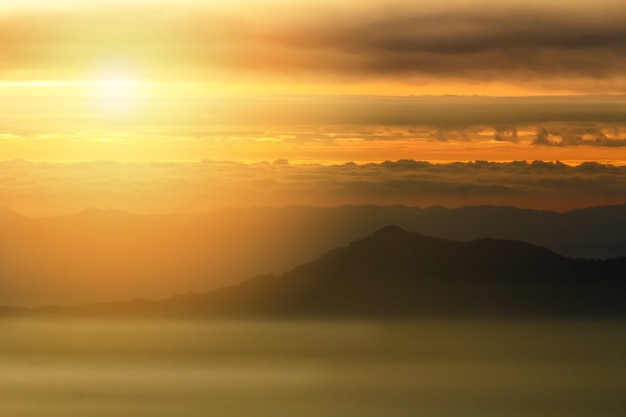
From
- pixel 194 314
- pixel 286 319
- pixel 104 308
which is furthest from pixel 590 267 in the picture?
pixel 104 308

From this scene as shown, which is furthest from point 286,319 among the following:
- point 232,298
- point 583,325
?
point 583,325

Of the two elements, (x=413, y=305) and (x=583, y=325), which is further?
(x=413, y=305)

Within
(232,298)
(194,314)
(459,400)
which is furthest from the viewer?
(232,298)

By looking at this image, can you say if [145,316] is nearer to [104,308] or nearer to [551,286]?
[104,308]

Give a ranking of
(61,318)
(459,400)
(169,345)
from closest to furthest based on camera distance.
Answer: (459,400) < (169,345) < (61,318)

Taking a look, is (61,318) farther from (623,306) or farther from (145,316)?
(623,306)

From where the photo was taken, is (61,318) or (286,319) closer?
(61,318)

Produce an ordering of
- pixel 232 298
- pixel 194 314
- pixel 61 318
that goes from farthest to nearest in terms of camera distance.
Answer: pixel 232 298 < pixel 194 314 < pixel 61 318

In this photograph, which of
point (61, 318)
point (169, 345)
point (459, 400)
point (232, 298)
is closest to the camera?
point (459, 400)
